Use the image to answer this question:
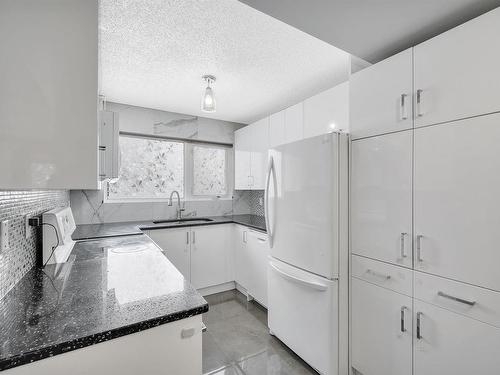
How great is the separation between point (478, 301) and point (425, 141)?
2.56ft

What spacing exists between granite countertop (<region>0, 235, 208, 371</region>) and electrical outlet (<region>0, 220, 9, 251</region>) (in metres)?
0.21

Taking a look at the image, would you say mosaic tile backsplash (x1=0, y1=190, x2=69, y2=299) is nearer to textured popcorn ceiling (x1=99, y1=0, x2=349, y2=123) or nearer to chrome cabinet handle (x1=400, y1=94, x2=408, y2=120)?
textured popcorn ceiling (x1=99, y1=0, x2=349, y2=123)

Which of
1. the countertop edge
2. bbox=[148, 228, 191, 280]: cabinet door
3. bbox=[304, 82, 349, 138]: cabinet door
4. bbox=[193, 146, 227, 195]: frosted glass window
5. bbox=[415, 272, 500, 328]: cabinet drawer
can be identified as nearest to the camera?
the countertop edge

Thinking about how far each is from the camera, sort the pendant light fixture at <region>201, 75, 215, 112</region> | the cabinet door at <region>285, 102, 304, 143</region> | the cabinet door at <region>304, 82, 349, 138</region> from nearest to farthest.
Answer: the cabinet door at <region>304, 82, 349, 138</region> < the pendant light fixture at <region>201, 75, 215, 112</region> < the cabinet door at <region>285, 102, 304, 143</region>

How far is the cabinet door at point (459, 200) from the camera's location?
3.55ft

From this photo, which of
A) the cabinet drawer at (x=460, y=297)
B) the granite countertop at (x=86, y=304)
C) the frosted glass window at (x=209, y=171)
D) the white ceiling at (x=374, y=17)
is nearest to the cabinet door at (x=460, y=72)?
the white ceiling at (x=374, y=17)

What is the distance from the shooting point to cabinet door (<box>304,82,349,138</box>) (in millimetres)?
1956

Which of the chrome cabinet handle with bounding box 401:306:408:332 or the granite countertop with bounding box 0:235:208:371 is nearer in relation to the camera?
the granite countertop with bounding box 0:235:208:371

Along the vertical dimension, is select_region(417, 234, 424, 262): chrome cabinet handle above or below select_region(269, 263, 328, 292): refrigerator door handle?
above

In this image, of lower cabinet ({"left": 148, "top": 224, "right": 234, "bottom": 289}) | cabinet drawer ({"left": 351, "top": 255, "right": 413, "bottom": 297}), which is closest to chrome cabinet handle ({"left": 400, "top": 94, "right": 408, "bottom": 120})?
cabinet drawer ({"left": 351, "top": 255, "right": 413, "bottom": 297})

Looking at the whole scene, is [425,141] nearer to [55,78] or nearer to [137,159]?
[55,78]

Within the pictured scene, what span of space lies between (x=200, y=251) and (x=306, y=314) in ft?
5.21

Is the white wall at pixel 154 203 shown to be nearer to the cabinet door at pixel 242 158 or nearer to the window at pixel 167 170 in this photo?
the window at pixel 167 170

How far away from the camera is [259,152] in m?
3.09
